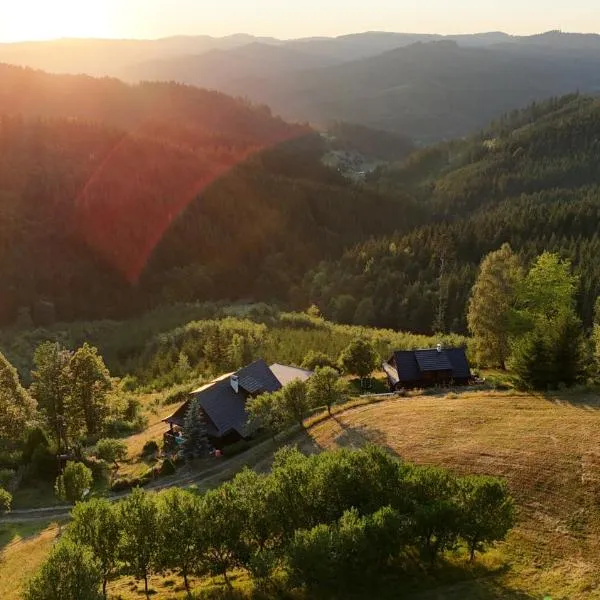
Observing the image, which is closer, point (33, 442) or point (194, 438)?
point (194, 438)

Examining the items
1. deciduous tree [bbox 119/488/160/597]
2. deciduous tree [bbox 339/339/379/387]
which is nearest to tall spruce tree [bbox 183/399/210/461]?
deciduous tree [bbox 339/339/379/387]

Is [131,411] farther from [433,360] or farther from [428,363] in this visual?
[433,360]

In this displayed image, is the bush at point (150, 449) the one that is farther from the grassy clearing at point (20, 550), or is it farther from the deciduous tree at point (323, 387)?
the deciduous tree at point (323, 387)

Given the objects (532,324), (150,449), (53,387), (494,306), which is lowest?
(150,449)

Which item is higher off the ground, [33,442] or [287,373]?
[287,373]

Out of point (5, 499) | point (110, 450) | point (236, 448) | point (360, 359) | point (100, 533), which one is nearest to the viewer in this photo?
point (100, 533)

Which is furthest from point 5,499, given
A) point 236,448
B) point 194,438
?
point 236,448

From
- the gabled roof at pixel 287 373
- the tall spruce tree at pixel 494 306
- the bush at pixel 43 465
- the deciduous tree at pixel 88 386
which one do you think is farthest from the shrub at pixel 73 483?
the tall spruce tree at pixel 494 306
